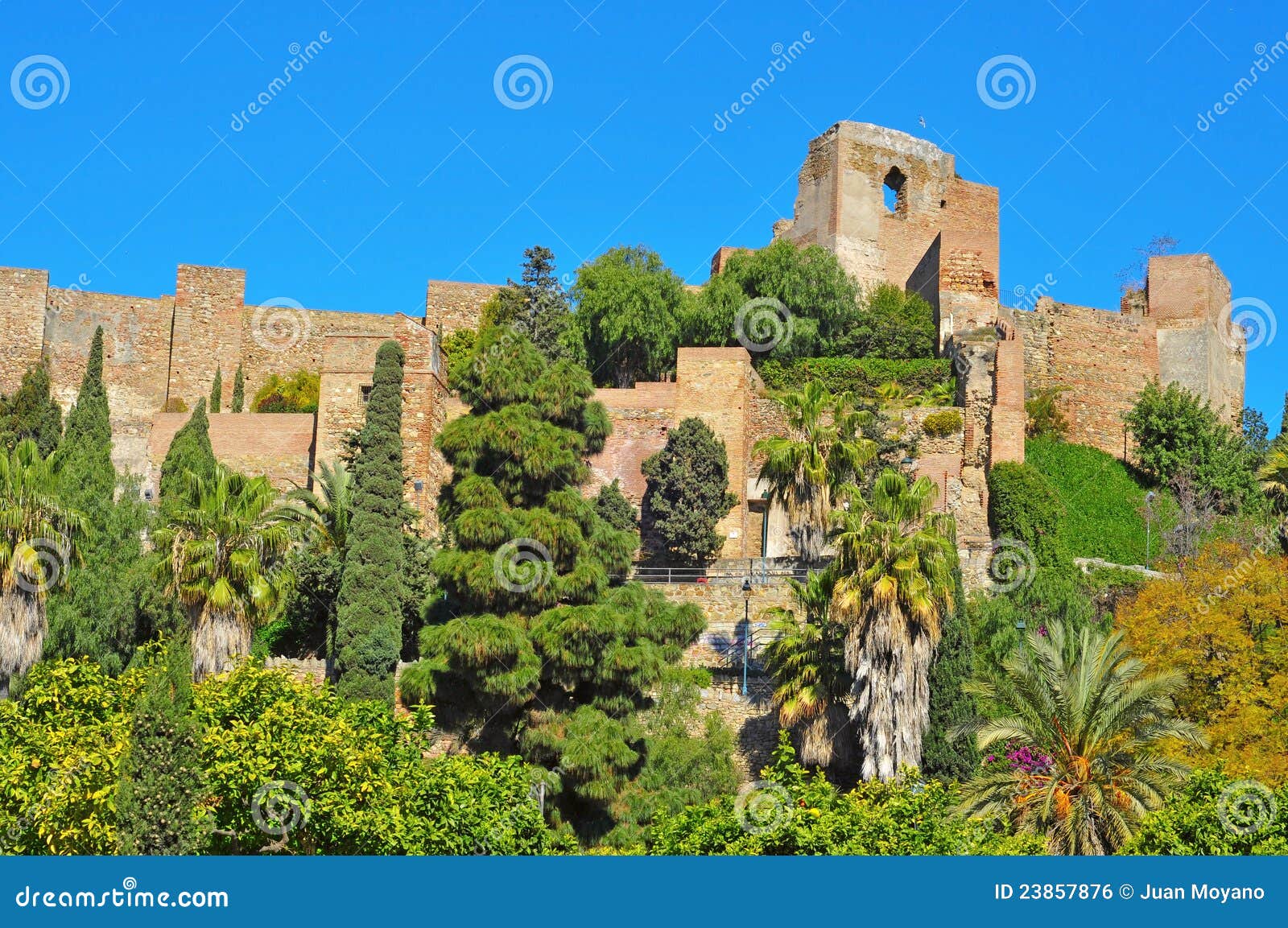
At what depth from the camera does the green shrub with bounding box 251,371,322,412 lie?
1708 inches

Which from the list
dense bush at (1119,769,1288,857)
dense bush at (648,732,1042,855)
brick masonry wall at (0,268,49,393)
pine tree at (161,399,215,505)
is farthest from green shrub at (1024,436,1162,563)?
brick masonry wall at (0,268,49,393)

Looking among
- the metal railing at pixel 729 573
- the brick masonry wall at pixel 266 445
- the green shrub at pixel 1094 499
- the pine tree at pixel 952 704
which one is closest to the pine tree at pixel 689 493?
the metal railing at pixel 729 573

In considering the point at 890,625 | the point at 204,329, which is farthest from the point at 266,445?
the point at 890,625

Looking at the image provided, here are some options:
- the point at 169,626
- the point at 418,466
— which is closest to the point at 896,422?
the point at 418,466

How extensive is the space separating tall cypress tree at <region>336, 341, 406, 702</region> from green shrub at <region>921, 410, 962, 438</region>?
10.8m

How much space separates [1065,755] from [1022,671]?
120cm

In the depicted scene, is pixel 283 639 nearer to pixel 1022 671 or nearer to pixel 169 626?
pixel 169 626

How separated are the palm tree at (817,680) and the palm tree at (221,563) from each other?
739 centimetres

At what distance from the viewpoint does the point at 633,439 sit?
36.3 m

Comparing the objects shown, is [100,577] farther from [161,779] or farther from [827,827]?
[827,827]

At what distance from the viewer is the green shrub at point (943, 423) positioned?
36.6 meters

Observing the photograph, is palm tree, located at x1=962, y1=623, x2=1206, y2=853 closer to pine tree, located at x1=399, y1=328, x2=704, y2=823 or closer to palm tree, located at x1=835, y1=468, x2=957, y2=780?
palm tree, located at x1=835, y1=468, x2=957, y2=780

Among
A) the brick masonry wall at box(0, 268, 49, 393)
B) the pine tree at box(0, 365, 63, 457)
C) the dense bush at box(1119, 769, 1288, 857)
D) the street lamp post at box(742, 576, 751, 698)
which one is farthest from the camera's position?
the brick masonry wall at box(0, 268, 49, 393)

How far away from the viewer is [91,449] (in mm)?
34375
